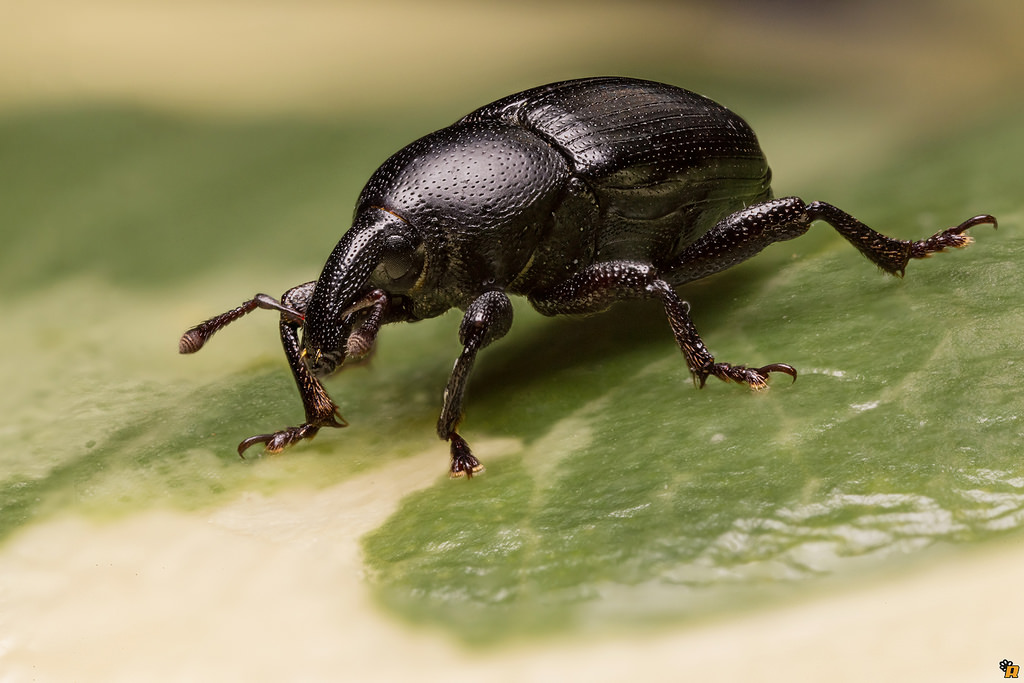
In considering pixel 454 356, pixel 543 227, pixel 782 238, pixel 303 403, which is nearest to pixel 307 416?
pixel 303 403

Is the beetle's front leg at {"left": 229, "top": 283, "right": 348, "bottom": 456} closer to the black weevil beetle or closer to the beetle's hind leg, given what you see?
the black weevil beetle

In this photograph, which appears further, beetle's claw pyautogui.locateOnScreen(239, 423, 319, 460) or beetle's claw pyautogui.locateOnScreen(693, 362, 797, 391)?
beetle's claw pyautogui.locateOnScreen(239, 423, 319, 460)

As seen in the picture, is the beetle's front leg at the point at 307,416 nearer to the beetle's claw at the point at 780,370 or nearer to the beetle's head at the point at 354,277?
the beetle's head at the point at 354,277

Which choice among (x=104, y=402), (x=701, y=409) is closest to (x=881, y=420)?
(x=701, y=409)

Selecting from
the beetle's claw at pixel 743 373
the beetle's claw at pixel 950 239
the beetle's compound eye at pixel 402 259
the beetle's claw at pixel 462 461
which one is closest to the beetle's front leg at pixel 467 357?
the beetle's claw at pixel 462 461

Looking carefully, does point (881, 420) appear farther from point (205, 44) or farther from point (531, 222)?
point (205, 44)

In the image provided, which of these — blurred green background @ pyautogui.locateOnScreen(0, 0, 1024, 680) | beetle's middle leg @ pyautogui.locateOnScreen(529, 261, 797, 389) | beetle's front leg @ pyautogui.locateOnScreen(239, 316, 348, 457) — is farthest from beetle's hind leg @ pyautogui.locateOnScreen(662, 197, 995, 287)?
beetle's front leg @ pyautogui.locateOnScreen(239, 316, 348, 457)

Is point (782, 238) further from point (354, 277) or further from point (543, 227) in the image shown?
point (354, 277)
